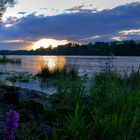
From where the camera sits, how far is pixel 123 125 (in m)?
6.82

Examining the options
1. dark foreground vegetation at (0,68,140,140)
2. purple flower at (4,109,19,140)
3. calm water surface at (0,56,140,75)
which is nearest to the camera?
purple flower at (4,109,19,140)

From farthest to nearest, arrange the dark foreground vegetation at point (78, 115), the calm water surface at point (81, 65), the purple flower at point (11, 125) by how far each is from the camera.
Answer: the calm water surface at point (81, 65) < the dark foreground vegetation at point (78, 115) < the purple flower at point (11, 125)

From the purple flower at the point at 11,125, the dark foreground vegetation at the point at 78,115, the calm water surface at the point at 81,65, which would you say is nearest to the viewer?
the purple flower at the point at 11,125

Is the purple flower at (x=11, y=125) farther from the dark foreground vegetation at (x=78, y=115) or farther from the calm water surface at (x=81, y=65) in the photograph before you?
the calm water surface at (x=81, y=65)

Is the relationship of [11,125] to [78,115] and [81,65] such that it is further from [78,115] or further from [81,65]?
[81,65]

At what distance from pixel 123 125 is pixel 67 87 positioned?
15.0ft

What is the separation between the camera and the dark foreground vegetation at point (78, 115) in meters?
6.41

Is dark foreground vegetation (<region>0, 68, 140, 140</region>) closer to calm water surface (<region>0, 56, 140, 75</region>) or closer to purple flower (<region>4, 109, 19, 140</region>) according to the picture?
calm water surface (<region>0, 56, 140, 75</region>)

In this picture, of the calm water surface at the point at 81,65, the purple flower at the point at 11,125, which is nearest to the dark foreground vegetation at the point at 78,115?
the calm water surface at the point at 81,65

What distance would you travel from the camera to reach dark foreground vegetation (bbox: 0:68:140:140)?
6.41 meters

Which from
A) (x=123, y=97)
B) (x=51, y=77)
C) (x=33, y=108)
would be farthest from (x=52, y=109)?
(x=51, y=77)

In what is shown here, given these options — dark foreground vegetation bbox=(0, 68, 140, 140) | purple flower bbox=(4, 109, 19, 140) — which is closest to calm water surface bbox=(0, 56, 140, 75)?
dark foreground vegetation bbox=(0, 68, 140, 140)

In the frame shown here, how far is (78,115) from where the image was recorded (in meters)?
6.75

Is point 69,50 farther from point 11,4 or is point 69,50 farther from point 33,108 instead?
point 33,108
